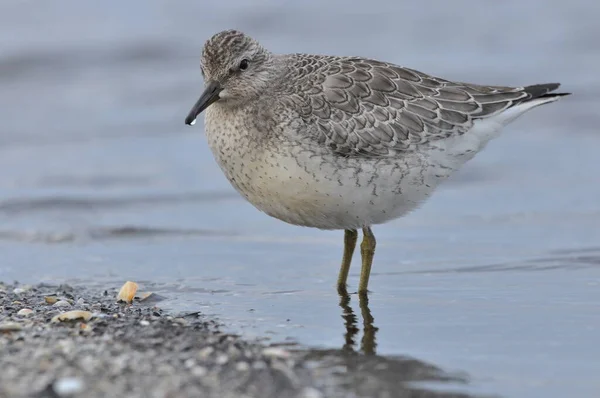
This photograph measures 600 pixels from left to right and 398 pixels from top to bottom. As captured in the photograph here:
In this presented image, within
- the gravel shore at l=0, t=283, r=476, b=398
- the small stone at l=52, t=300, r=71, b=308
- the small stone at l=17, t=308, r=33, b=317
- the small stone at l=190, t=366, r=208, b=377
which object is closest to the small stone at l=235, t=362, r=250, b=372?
the gravel shore at l=0, t=283, r=476, b=398

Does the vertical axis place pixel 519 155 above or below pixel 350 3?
below

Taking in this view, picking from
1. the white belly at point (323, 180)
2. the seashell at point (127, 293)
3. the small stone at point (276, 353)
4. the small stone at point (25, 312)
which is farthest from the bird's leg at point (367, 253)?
the small stone at point (25, 312)

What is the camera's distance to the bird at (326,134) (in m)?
7.44

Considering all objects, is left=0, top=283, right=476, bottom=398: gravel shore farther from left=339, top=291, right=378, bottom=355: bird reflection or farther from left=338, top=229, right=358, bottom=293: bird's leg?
left=338, top=229, right=358, bottom=293: bird's leg

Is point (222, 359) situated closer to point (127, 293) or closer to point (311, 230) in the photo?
point (127, 293)

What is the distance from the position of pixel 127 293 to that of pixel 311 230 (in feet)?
10.2

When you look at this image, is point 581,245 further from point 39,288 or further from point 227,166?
point 39,288

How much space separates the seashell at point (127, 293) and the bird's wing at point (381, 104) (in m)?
1.90

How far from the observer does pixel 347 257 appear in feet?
28.1

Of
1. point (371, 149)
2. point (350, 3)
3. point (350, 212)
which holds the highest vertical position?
point (350, 3)

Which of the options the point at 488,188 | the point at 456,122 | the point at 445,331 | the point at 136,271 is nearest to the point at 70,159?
the point at 136,271

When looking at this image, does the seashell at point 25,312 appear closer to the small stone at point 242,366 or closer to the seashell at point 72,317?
the seashell at point 72,317

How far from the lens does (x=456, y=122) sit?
A: 8.26 metres

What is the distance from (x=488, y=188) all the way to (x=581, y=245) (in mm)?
2540
